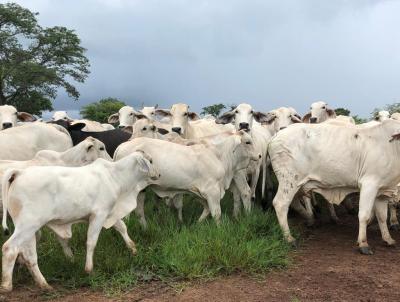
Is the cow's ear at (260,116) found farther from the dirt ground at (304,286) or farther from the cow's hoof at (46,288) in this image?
the cow's hoof at (46,288)

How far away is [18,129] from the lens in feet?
27.0

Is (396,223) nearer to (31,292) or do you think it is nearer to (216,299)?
(216,299)

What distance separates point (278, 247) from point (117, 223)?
6.43 ft

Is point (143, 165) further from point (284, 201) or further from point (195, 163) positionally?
point (284, 201)

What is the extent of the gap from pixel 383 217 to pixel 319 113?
362cm

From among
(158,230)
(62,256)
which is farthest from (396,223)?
(62,256)

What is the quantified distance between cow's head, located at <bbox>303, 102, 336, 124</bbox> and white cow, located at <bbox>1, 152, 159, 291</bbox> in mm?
→ 5255

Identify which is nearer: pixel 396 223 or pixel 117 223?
pixel 117 223

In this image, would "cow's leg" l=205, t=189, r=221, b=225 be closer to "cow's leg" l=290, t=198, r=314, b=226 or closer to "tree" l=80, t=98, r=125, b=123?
"cow's leg" l=290, t=198, r=314, b=226

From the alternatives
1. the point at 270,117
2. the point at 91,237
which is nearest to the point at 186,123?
the point at 270,117

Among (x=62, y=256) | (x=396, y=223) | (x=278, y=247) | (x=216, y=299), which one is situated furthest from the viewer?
(x=396, y=223)

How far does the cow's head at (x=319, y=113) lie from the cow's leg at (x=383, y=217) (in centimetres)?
329

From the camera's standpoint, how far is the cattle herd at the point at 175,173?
505 cm

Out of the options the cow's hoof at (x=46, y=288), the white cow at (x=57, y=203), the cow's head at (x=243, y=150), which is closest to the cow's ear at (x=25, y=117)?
the cow's head at (x=243, y=150)
